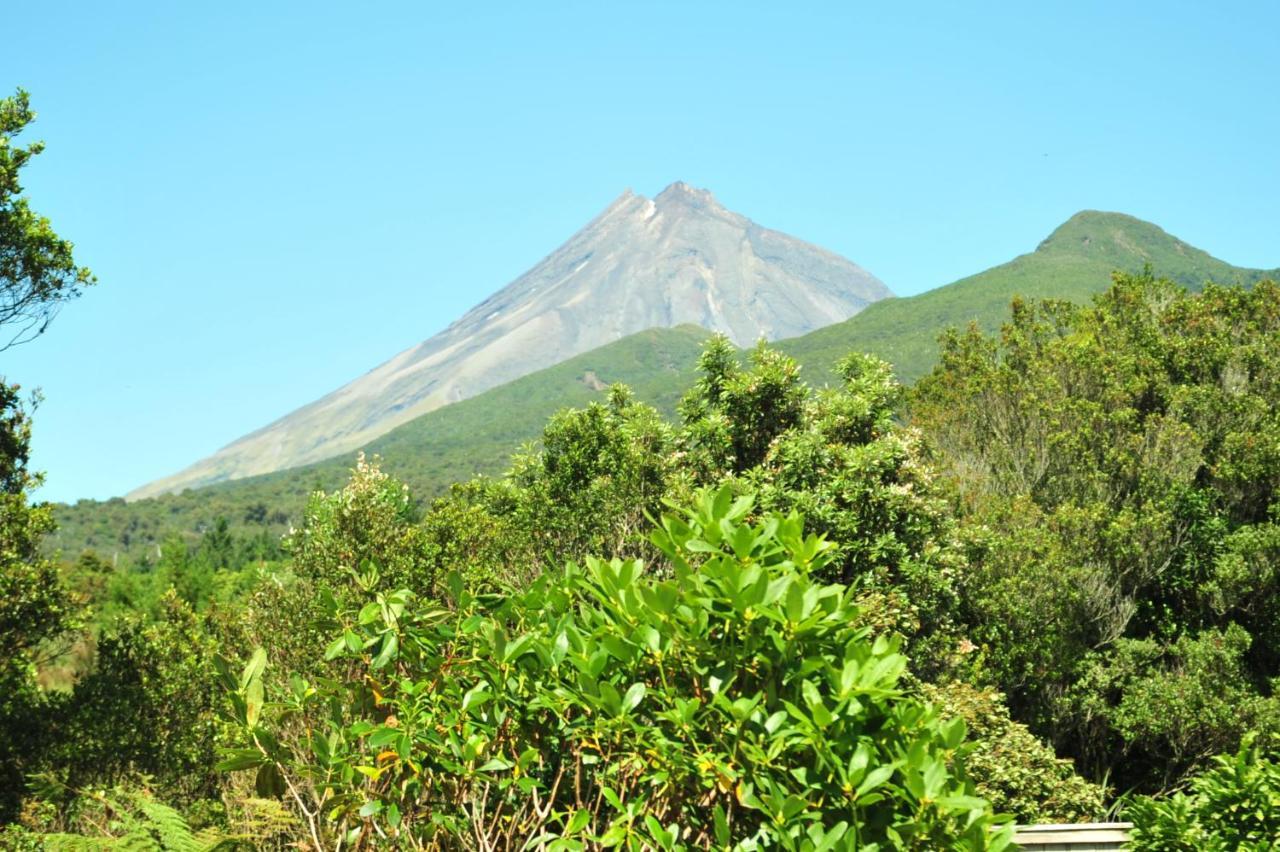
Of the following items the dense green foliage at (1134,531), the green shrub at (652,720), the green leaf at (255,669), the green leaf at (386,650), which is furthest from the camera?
the dense green foliage at (1134,531)

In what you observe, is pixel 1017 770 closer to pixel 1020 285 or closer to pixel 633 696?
pixel 633 696

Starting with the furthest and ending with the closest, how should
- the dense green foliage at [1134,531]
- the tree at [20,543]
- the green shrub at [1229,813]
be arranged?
the dense green foliage at [1134,531]
the tree at [20,543]
the green shrub at [1229,813]

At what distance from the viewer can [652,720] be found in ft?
10.2

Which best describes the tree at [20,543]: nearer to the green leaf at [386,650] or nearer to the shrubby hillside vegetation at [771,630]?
the shrubby hillside vegetation at [771,630]

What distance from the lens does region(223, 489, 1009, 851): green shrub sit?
2.56m

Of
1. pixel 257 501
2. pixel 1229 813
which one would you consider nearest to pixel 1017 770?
pixel 1229 813

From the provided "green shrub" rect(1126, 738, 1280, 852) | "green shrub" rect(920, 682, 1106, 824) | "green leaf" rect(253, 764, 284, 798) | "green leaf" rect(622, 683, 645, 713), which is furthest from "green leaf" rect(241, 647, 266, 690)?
"green shrub" rect(920, 682, 1106, 824)

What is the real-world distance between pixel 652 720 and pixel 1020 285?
142338 millimetres

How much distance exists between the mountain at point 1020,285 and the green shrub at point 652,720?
101395 mm

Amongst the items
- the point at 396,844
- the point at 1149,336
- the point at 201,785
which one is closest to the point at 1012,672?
the point at 1149,336

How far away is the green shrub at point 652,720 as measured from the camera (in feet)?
8.41

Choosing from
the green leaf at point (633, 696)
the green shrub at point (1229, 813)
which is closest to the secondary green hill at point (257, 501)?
the green shrub at point (1229, 813)

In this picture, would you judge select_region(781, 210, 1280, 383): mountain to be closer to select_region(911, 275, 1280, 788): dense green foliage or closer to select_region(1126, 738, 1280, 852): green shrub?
select_region(911, 275, 1280, 788): dense green foliage

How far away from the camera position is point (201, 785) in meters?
15.6
